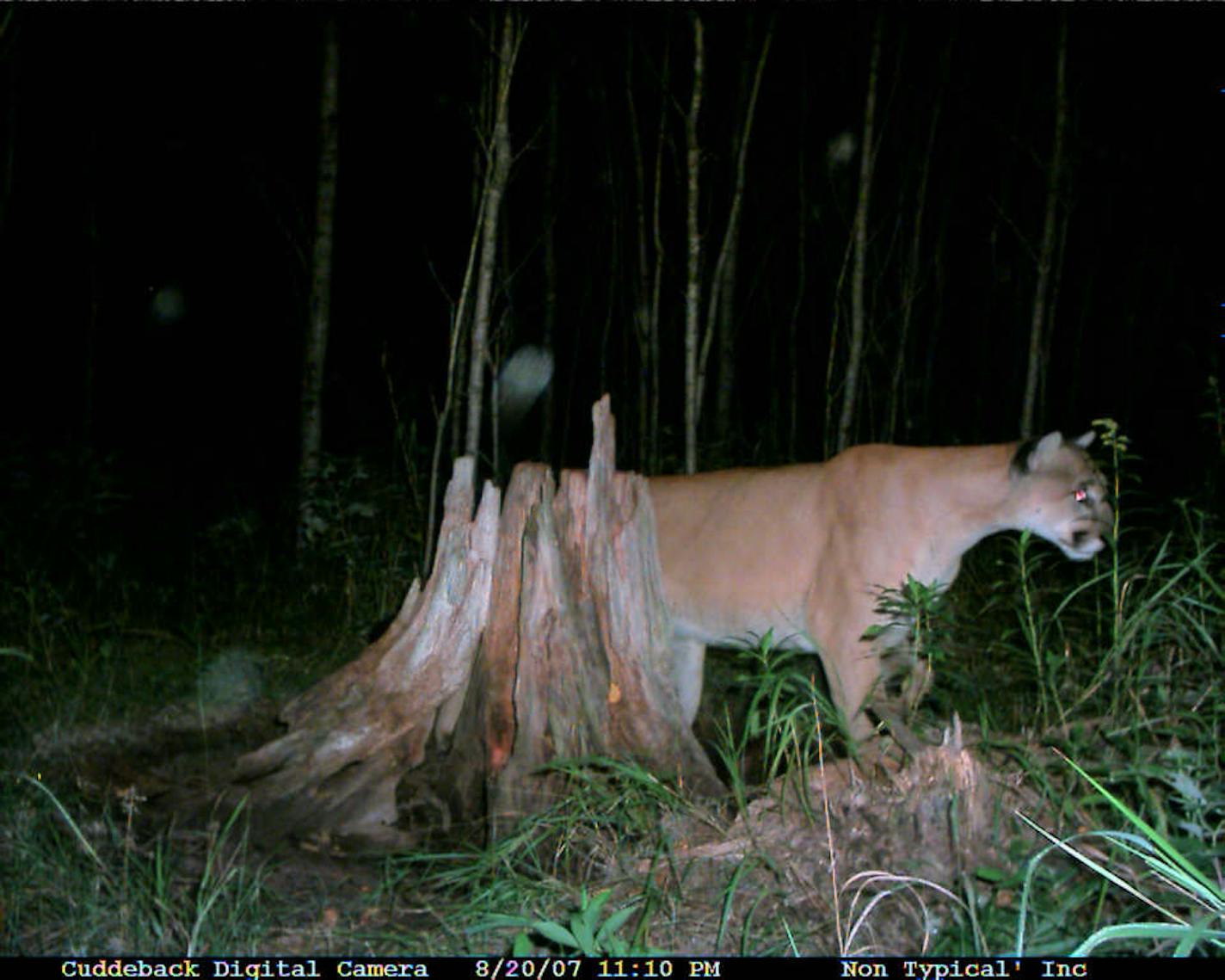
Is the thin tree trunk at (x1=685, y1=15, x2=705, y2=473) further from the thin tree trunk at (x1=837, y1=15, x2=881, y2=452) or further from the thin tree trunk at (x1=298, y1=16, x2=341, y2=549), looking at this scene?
the thin tree trunk at (x1=298, y1=16, x2=341, y2=549)

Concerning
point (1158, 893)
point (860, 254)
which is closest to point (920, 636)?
point (1158, 893)

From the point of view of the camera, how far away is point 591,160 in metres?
19.3

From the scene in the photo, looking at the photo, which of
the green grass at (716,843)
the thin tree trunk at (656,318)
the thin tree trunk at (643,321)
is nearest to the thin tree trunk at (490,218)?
the thin tree trunk at (656,318)

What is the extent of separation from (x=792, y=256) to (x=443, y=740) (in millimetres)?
19876

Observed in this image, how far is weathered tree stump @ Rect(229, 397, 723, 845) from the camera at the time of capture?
506cm

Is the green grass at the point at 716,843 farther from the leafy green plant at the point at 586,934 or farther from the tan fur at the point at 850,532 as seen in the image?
the tan fur at the point at 850,532

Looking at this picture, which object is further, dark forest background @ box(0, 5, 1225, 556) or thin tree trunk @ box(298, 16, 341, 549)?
dark forest background @ box(0, 5, 1225, 556)

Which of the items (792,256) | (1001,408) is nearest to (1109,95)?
(1001,408)

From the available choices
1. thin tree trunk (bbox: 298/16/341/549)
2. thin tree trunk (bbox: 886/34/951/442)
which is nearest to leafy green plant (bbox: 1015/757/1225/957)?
thin tree trunk (bbox: 298/16/341/549)

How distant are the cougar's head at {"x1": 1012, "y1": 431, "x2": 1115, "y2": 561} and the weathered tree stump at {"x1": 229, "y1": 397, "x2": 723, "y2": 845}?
217 cm
